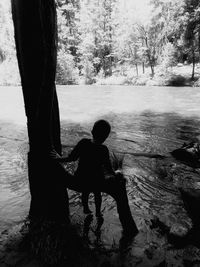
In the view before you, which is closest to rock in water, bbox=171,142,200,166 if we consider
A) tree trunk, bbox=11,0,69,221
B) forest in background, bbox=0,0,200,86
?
tree trunk, bbox=11,0,69,221

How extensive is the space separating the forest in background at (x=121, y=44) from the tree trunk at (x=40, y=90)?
28.3 meters

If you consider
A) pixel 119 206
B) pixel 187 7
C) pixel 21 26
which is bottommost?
→ pixel 119 206

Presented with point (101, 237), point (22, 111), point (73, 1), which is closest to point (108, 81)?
point (73, 1)

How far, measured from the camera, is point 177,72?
3316cm

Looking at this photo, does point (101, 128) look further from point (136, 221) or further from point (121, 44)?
point (121, 44)

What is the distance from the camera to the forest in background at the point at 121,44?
31062 millimetres

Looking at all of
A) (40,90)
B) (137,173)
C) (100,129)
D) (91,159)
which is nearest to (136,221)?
(91,159)

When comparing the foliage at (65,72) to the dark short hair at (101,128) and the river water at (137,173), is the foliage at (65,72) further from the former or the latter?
the dark short hair at (101,128)

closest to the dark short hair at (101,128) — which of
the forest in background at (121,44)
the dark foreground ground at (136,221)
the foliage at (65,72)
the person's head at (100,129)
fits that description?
the person's head at (100,129)

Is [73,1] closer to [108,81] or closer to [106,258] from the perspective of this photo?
[108,81]

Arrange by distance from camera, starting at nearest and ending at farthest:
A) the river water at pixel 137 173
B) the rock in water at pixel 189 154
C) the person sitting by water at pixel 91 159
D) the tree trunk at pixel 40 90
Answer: the tree trunk at pixel 40 90
the person sitting by water at pixel 91 159
the river water at pixel 137 173
the rock in water at pixel 189 154

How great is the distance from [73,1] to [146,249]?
167 feet

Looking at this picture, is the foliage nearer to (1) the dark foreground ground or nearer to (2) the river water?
(2) the river water

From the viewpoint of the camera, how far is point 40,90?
3148mm
